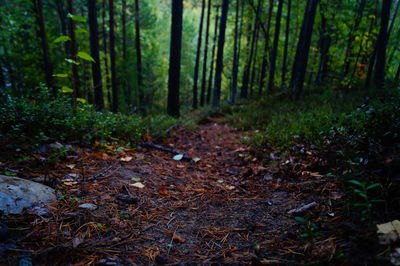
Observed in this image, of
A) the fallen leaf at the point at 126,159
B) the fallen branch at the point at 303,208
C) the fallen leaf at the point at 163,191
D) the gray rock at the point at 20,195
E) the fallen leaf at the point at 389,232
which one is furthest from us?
the fallen leaf at the point at 126,159

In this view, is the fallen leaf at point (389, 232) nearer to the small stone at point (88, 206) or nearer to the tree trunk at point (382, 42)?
the small stone at point (88, 206)

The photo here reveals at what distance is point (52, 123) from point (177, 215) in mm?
2818

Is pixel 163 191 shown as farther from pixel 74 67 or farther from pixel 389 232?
pixel 74 67

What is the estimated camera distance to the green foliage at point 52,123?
323cm

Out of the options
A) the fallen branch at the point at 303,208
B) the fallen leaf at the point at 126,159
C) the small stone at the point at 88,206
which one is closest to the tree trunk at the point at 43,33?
the fallen leaf at the point at 126,159

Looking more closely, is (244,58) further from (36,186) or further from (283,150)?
(36,186)

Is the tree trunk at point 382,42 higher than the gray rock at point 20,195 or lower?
higher

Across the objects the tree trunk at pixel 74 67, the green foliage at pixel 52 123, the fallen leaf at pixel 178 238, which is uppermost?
the tree trunk at pixel 74 67

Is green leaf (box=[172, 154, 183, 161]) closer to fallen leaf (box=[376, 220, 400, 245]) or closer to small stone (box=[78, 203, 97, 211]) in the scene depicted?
small stone (box=[78, 203, 97, 211])

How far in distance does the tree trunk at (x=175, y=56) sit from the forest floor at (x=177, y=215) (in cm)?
542

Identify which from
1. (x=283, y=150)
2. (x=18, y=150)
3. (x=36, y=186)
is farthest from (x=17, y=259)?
(x=283, y=150)

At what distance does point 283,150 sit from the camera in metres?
4.01

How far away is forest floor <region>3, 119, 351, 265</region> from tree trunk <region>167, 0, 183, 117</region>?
542 cm

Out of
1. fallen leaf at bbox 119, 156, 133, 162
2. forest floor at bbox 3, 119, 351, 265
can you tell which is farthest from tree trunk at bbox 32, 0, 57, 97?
forest floor at bbox 3, 119, 351, 265
